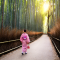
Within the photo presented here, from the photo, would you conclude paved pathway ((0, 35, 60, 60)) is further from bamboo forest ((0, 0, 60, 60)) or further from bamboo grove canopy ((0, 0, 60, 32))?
bamboo grove canopy ((0, 0, 60, 32))

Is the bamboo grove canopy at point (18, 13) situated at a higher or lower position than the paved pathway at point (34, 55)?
higher

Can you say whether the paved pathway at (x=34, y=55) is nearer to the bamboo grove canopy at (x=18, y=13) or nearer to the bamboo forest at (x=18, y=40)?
the bamboo forest at (x=18, y=40)

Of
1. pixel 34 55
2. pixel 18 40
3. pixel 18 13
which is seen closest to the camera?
pixel 34 55

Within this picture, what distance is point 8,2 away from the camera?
855 cm

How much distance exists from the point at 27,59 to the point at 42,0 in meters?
34.6

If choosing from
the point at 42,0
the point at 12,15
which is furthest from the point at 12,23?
the point at 42,0

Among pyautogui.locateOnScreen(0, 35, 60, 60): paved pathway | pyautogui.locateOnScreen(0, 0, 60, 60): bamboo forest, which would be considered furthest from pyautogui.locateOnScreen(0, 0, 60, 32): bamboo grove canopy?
pyautogui.locateOnScreen(0, 35, 60, 60): paved pathway

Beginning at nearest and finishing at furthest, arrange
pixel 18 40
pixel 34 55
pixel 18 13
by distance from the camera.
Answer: pixel 34 55
pixel 18 40
pixel 18 13

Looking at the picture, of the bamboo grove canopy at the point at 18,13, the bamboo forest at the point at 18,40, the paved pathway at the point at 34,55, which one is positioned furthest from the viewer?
the bamboo grove canopy at the point at 18,13

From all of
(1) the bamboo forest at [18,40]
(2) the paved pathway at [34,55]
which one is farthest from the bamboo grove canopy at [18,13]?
(2) the paved pathway at [34,55]

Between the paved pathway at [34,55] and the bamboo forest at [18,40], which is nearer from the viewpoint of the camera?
the paved pathway at [34,55]

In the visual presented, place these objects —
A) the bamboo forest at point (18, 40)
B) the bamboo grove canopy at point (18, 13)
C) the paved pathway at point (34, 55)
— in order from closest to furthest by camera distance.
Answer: the paved pathway at point (34, 55) < the bamboo forest at point (18, 40) < the bamboo grove canopy at point (18, 13)

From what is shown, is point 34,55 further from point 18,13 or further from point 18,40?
point 18,13

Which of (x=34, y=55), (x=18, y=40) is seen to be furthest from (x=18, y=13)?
(x=34, y=55)
